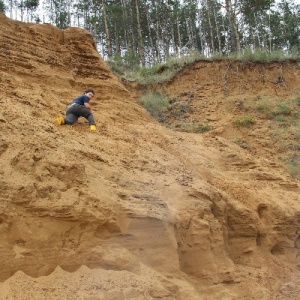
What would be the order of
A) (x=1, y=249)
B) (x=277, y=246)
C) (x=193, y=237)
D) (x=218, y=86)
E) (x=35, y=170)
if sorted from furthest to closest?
1. (x=218, y=86)
2. (x=277, y=246)
3. (x=193, y=237)
4. (x=35, y=170)
5. (x=1, y=249)

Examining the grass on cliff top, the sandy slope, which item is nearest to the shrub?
the sandy slope

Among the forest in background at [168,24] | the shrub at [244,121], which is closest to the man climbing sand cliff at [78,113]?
the shrub at [244,121]

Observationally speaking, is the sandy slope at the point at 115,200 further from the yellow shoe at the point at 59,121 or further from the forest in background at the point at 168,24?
the forest in background at the point at 168,24

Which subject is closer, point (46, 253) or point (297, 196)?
point (46, 253)

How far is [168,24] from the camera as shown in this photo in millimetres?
28953

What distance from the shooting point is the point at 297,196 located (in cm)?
773

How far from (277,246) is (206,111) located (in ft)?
20.9

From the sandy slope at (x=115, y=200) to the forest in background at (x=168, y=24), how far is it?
1835 cm

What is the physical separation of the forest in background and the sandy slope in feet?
60.2

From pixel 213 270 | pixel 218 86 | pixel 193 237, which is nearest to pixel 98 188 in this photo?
pixel 193 237

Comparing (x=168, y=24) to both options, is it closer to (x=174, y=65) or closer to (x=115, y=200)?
(x=174, y=65)

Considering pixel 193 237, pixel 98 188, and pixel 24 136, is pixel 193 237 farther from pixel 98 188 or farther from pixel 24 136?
pixel 24 136

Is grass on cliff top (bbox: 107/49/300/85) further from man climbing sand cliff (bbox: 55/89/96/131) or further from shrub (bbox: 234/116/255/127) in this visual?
man climbing sand cliff (bbox: 55/89/96/131)

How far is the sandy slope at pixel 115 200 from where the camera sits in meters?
4.06
